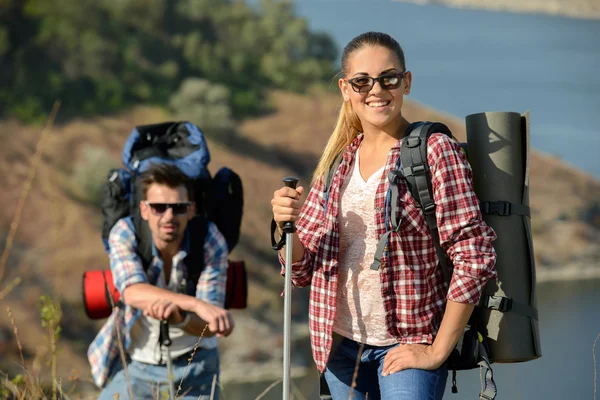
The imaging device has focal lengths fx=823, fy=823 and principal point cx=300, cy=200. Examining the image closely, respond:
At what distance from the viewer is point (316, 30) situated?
2647 cm

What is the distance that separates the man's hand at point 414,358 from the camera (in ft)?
6.55

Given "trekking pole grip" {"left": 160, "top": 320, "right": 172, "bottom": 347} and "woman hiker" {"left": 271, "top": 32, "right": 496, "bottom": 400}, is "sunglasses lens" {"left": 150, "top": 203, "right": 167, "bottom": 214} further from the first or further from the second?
"woman hiker" {"left": 271, "top": 32, "right": 496, "bottom": 400}

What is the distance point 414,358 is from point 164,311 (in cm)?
110

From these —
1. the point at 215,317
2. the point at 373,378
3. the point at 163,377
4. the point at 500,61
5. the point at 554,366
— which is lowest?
the point at 554,366

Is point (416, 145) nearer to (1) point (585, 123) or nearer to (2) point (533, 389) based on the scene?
(2) point (533, 389)

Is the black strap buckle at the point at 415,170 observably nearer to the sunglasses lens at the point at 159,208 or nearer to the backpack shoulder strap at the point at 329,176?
the backpack shoulder strap at the point at 329,176

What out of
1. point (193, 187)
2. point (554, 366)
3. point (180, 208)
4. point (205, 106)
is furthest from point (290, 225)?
point (205, 106)

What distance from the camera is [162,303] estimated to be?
111 inches

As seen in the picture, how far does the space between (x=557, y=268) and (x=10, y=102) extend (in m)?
14.9

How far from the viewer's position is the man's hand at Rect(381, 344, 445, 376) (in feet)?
6.55

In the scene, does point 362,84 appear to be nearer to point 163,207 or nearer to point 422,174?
point 422,174

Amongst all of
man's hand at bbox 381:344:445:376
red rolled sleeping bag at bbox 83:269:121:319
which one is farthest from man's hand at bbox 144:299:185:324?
man's hand at bbox 381:344:445:376

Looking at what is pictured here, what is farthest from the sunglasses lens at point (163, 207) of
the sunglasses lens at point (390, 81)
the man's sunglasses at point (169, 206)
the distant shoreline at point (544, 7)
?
the distant shoreline at point (544, 7)

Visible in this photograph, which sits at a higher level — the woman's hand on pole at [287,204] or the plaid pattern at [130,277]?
the woman's hand on pole at [287,204]
